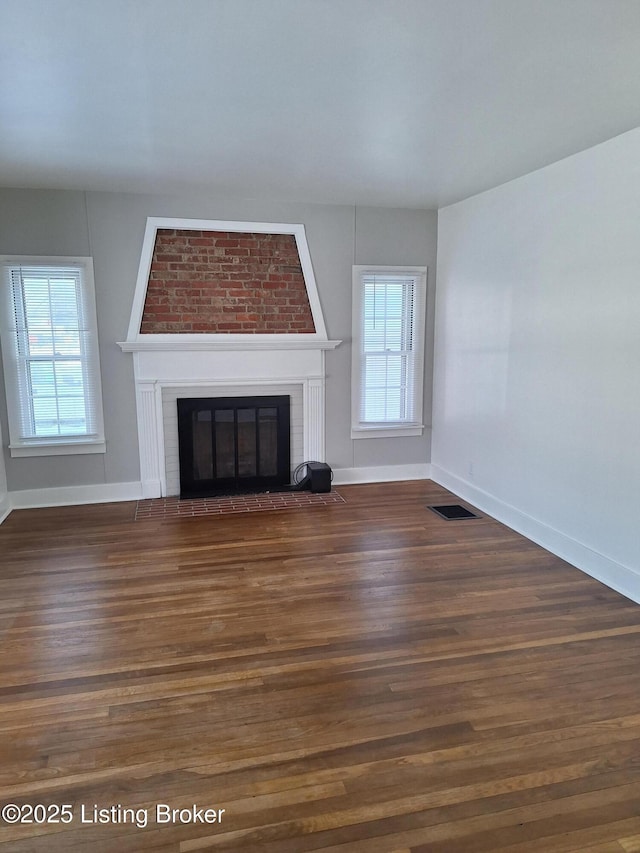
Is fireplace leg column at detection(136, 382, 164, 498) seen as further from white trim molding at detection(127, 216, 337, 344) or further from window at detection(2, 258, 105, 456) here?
white trim molding at detection(127, 216, 337, 344)

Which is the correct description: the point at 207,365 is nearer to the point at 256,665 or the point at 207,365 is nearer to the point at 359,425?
the point at 359,425

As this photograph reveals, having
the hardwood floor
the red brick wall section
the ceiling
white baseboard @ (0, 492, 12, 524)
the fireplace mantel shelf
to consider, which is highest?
the ceiling

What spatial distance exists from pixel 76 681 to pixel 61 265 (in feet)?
11.4

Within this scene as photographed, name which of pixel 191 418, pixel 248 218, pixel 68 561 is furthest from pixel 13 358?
pixel 248 218

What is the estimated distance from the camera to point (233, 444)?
17.2ft

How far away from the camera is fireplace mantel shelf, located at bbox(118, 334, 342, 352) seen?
487 cm

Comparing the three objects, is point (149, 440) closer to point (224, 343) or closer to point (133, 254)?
point (224, 343)

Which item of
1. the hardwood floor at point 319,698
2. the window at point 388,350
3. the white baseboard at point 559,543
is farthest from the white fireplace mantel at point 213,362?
the white baseboard at point 559,543

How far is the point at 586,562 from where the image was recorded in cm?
357

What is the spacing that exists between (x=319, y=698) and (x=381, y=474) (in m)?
3.48

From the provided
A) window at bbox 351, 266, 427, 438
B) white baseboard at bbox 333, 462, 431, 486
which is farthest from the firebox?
window at bbox 351, 266, 427, 438

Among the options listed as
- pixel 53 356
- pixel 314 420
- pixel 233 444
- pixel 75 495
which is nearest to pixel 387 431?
pixel 314 420

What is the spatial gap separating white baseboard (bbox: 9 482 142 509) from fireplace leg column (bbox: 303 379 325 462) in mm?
1656

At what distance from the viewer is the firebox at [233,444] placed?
202 inches
